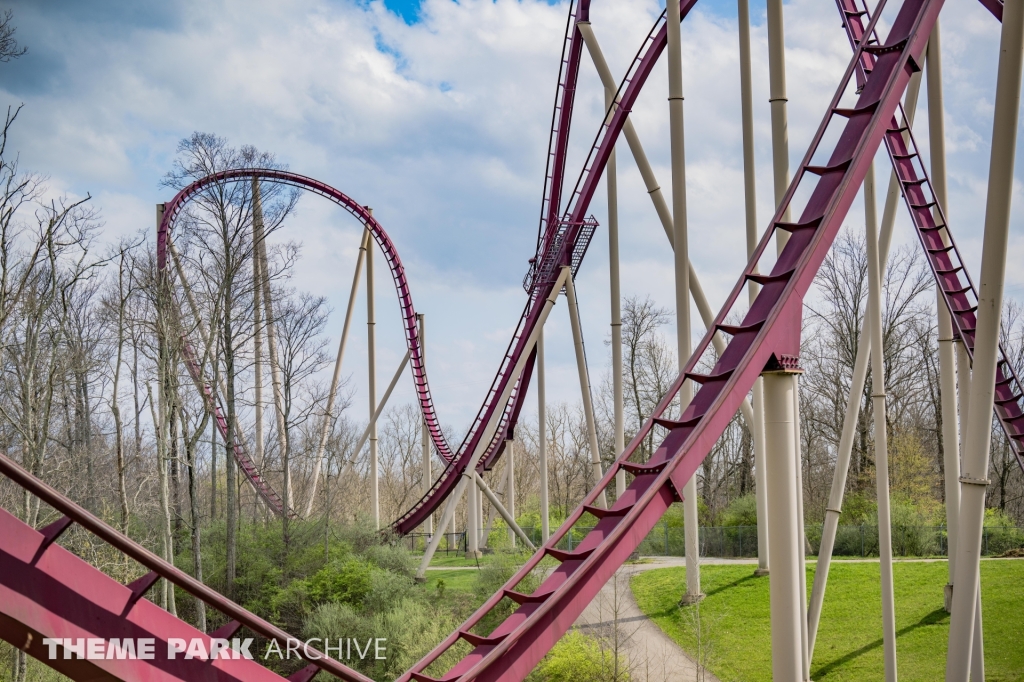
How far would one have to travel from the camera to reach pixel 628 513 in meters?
4.88

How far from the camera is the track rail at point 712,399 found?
184 inches

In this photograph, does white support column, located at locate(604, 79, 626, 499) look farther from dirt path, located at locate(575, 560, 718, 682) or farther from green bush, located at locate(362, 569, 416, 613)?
green bush, located at locate(362, 569, 416, 613)

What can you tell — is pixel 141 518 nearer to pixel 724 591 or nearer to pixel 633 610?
pixel 633 610

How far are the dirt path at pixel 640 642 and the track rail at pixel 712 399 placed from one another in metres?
6.81

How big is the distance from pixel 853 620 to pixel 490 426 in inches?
305

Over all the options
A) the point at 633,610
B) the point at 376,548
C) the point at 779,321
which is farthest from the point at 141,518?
the point at 779,321

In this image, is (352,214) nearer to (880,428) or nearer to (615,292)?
(615,292)

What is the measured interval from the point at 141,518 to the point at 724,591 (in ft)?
39.0

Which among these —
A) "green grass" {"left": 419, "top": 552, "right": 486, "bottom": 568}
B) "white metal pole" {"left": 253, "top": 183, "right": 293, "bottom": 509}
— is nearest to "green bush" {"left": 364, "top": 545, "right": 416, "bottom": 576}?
"white metal pole" {"left": 253, "top": 183, "right": 293, "bottom": 509}

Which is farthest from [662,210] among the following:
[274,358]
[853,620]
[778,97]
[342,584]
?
[274,358]

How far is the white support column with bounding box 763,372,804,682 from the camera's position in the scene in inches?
215

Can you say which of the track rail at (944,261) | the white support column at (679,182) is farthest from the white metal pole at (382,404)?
the track rail at (944,261)

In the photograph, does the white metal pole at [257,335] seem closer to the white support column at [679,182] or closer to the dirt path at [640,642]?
the dirt path at [640,642]

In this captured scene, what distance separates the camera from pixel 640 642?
43.7 feet
